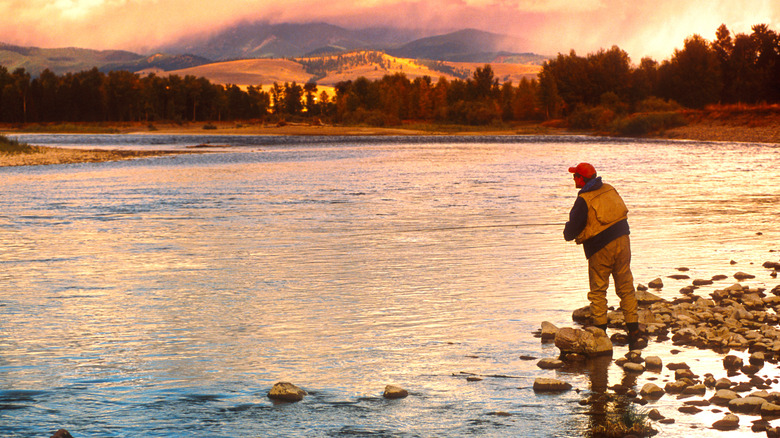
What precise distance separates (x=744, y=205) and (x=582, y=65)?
158 meters

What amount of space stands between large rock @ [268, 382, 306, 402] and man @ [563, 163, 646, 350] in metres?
3.93

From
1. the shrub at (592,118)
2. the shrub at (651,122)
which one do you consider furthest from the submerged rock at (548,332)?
the shrub at (592,118)

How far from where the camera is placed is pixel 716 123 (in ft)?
367

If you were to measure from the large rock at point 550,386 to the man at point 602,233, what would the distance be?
5.94 ft

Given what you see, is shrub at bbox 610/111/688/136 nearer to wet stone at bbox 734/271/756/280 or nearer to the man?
wet stone at bbox 734/271/756/280

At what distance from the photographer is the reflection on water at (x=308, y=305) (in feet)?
26.9

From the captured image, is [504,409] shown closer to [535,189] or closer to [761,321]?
[761,321]

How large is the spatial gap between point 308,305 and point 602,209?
5254mm

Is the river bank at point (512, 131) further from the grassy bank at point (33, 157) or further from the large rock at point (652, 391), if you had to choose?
the large rock at point (652, 391)

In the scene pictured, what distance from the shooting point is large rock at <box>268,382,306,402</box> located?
8.48 metres

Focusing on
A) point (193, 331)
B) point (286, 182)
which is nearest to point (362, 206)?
point (286, 182)

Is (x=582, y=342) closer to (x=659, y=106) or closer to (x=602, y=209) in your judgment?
(x=602, y=209)

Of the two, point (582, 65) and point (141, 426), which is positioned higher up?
point (582, 65)

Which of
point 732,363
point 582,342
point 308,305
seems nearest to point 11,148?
point 308,305
